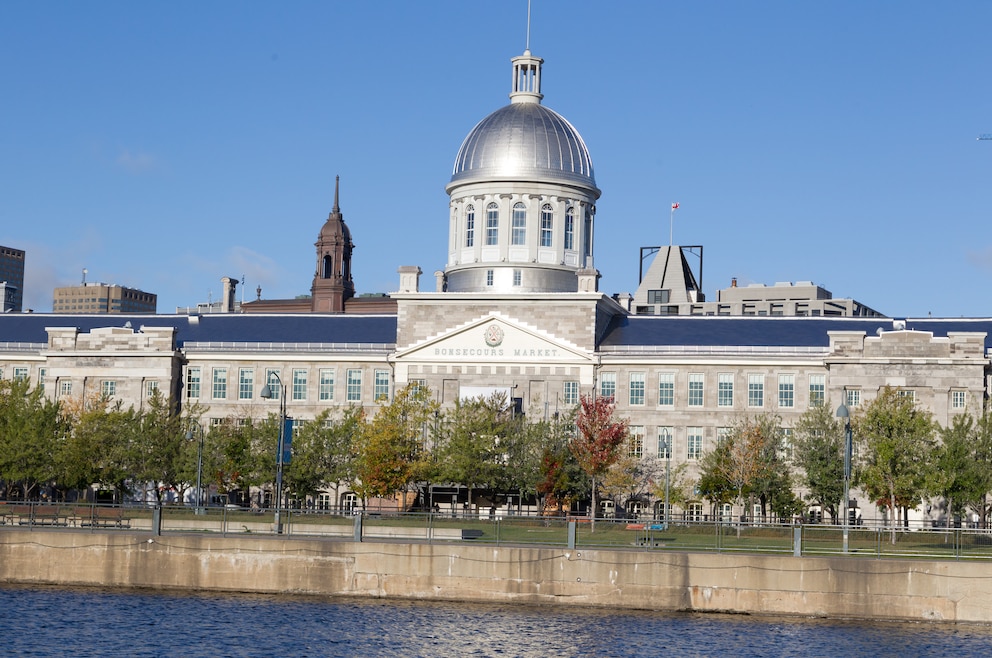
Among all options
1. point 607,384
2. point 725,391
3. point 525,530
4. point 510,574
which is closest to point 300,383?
point 607,384

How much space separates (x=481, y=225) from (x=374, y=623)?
4813cm

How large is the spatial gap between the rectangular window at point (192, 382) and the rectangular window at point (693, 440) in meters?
29.1

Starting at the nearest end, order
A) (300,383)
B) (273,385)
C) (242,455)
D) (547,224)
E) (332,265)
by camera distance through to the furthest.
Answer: (242,455)
(300,383)
(273,385)
(547,224)
(332,265)

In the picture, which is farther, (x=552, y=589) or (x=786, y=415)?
(x=786, y=415)

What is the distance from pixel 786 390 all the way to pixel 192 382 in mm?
34685

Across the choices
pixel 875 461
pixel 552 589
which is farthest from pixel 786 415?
pixel 552 589

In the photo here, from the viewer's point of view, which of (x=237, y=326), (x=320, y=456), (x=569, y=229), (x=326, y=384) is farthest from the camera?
(x=237, y=326)

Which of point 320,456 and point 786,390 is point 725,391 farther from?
point 320,456

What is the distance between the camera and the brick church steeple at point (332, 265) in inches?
6029

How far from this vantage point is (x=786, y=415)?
3484 inches

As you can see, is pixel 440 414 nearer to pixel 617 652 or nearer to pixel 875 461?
pixel 875 461

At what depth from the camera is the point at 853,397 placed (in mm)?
85750

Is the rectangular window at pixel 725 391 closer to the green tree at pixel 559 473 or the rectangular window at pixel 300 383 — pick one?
the green tree at pixel 559 473

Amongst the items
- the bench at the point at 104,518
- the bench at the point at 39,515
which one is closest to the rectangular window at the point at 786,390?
the bench at the point at 104,518
